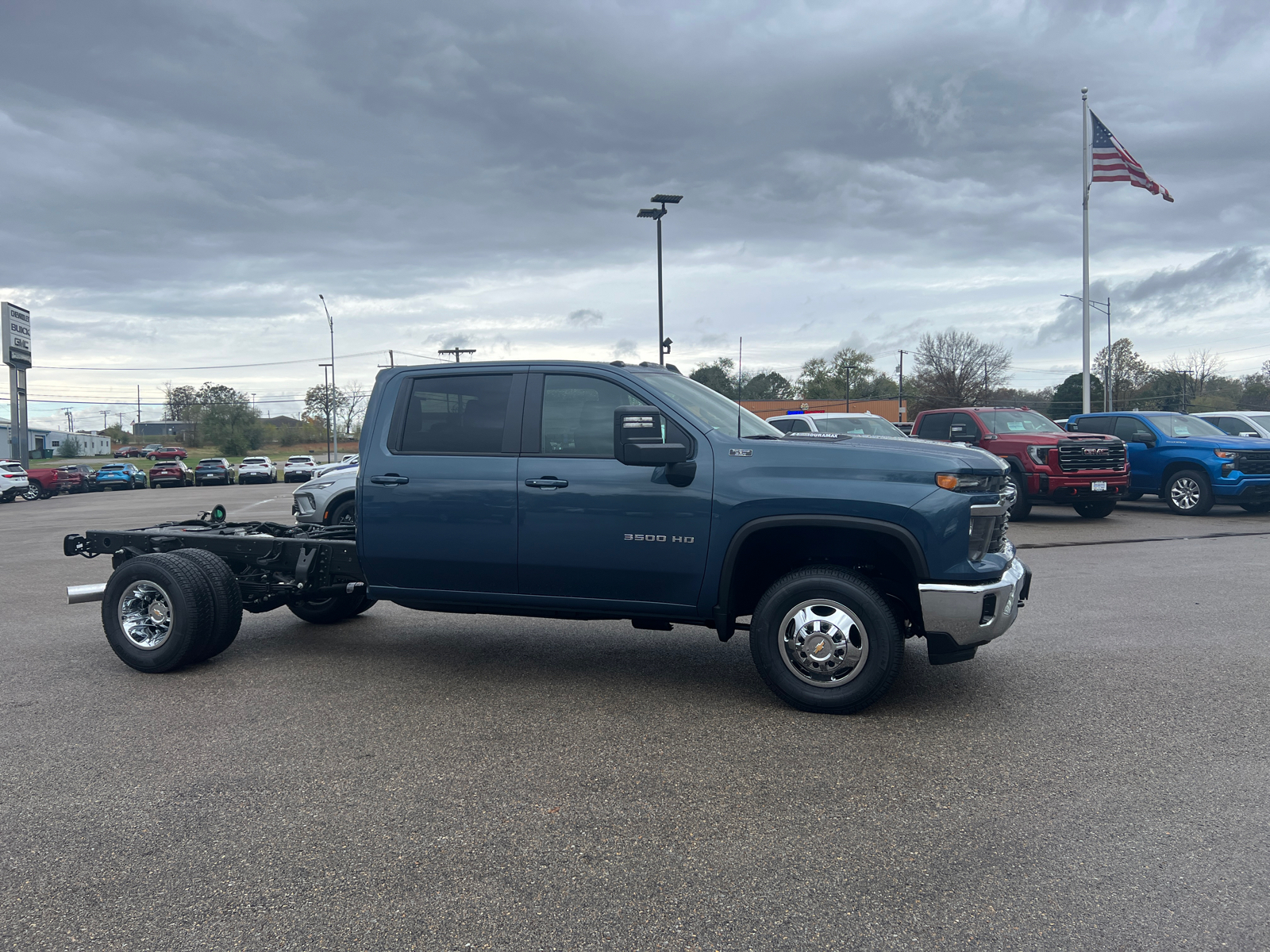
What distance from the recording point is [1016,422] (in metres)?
16.0

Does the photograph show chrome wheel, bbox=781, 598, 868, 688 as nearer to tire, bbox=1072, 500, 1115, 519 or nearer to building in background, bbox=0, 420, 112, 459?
tire, bbox=1072, 500, 1115, 519

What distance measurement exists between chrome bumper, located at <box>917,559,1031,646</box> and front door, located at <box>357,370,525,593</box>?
7.60 ft

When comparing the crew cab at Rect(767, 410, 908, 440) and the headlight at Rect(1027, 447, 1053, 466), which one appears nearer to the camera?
the crew cab at Rect(767, 410, 908, 440)

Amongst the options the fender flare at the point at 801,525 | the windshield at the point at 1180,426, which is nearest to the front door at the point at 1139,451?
the windshield at the point at 1180,426

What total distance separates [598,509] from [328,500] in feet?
25.2

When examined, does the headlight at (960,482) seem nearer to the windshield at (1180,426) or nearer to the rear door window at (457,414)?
the rear door window at (457,414)

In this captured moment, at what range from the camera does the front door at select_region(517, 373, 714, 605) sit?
5082mm

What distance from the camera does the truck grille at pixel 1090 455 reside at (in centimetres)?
1435

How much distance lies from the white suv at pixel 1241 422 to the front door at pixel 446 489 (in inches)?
650

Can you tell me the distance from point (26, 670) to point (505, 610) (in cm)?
326

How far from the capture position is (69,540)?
6.72 meters

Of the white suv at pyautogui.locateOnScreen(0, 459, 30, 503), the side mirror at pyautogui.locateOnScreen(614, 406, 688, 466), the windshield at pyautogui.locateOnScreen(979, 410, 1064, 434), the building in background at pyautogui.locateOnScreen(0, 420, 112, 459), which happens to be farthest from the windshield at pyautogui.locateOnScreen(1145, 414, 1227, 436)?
the building in background at pyautogui.locateOnScreen(0, 420, 112, 459)

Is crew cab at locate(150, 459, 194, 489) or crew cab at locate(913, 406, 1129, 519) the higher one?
crew cab at locate(913, 406, 1129, 519)

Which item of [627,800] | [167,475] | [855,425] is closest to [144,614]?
[627,800]
